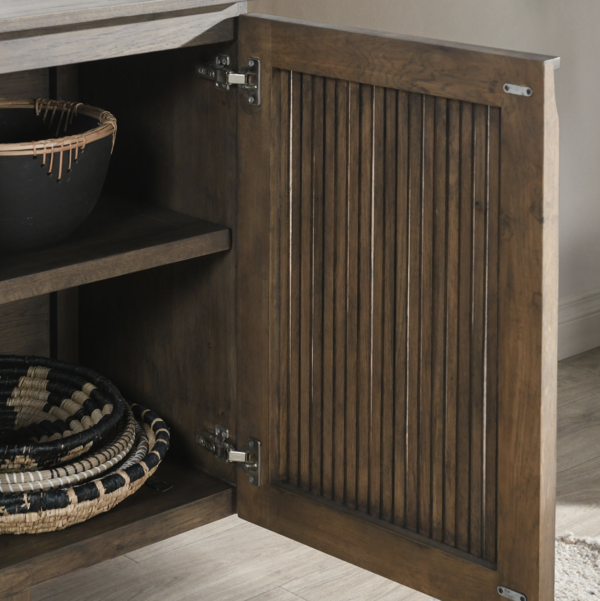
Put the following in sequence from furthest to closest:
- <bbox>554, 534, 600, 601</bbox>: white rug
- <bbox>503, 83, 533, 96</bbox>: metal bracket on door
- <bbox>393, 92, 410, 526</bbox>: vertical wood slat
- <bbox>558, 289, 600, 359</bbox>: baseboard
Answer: <bbox>558, 289, 600, 359</bbox>: baseboard, <bbox>554, 534, 600, 601</bbox>: white rug, <bbox>393, 92, 410, 526</bbox>: vertical wood slat, <bbox>503, 83, 533, 96</bbox>: metal bracket on door

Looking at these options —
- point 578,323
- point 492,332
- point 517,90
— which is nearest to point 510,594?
point 492,332

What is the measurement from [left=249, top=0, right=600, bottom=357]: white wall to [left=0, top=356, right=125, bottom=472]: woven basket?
89 cm

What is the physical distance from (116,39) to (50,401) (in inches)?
22.0

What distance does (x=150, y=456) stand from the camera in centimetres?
126

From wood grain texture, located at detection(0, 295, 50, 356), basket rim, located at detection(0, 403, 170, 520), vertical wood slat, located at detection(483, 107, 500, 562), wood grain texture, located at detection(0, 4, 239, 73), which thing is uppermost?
wood grain texture, located at detection(0, 4, 239, 73)

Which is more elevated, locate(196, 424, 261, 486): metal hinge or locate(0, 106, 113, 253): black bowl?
locate(0, 106, 113, 253): black bowl

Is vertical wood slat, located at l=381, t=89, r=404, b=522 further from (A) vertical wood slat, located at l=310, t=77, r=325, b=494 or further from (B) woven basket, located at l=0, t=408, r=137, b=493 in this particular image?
(B) woven basket, located at l=0, t=408, r=137, b=493

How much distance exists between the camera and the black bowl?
1078 mm

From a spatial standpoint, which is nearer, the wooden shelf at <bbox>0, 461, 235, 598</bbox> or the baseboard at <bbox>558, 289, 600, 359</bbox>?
the wooden shelf at <bbox>0, 461, 235, 598</bbox>

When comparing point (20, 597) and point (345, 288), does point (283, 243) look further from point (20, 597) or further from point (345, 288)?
point (20, 597)

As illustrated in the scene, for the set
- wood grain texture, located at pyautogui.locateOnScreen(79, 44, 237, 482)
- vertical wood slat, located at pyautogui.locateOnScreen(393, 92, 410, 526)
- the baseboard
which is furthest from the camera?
the baseboard

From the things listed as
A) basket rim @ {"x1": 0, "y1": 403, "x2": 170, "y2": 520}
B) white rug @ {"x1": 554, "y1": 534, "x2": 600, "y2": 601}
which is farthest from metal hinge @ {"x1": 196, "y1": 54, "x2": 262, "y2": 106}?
white rug @ {"x1": 554, "y1": 534, "x2": 600, "y2": 601}

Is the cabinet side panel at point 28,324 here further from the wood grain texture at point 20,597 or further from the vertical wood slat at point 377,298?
the vertical wood slat at point 377,298

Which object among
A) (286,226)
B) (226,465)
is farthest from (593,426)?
(286,226)
